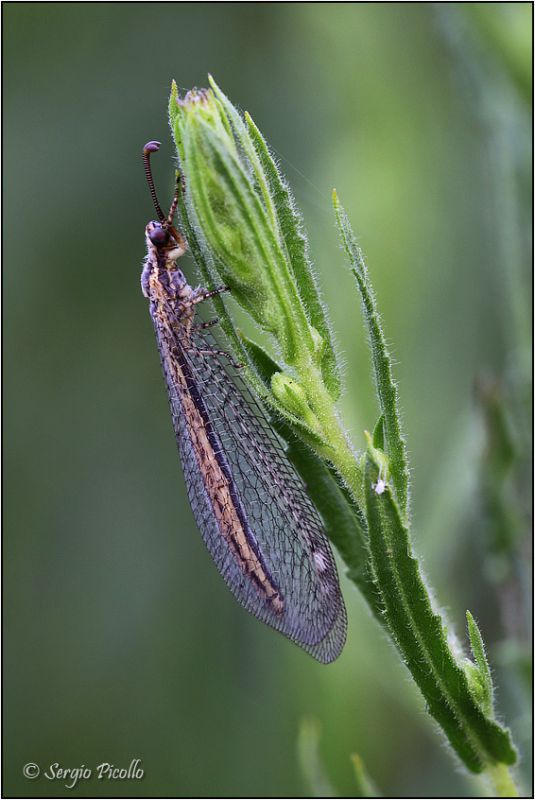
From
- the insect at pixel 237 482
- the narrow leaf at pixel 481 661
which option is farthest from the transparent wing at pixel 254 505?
the narrow leaf at pixel 481 661

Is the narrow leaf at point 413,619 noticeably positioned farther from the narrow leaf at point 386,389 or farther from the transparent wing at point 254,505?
the transparent wing at point 254,505

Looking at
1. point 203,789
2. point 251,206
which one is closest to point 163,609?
point 203,789

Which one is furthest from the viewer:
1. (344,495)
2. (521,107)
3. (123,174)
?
(123,174)

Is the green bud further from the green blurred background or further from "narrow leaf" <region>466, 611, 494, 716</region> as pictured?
the green blurred background

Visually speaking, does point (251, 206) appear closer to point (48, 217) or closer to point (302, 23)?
point (302, 23)

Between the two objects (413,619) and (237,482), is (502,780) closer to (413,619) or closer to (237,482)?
(413,619)

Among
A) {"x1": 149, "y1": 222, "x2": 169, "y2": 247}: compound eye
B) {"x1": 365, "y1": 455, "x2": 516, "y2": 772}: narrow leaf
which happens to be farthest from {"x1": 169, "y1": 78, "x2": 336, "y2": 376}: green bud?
{"x1": 149, "y1": 222, "x2": 169, "y2": 247}: compound eye
